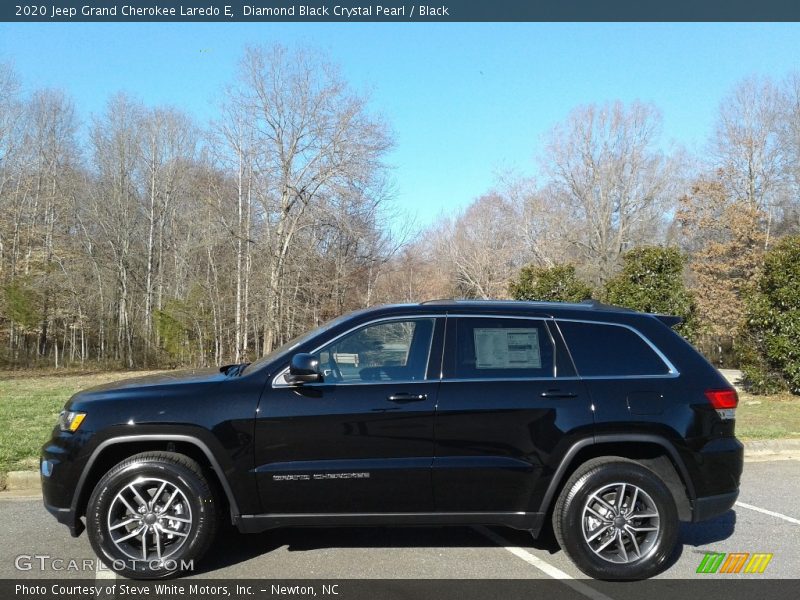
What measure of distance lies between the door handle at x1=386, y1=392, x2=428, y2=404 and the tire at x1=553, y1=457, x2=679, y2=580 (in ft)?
3.79

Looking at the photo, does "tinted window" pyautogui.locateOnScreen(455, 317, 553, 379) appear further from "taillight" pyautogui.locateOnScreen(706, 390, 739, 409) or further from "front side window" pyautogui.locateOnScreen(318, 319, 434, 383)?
"taillight" pyautogui.locateOnScreen(706, 390, 739, 409)

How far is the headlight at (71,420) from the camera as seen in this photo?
4.04 m

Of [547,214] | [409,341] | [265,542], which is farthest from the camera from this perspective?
[547,214]

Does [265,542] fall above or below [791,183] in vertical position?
below

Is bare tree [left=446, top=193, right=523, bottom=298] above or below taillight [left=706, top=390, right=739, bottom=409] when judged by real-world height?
above

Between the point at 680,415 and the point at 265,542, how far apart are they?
321 centimetres

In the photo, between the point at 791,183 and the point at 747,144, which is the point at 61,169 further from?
the point at 791,183

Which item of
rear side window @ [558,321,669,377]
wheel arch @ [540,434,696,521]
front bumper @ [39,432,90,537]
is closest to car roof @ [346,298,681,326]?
rear side window @ [558,321,669,377]

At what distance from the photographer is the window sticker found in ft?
13.8

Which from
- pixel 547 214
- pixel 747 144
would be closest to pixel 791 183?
pixel 747 144

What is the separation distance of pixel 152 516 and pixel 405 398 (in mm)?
1838

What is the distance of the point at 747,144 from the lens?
1460 inches

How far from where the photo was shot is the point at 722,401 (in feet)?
13.7

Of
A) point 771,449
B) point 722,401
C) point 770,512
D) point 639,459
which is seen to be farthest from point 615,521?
point 771,449
